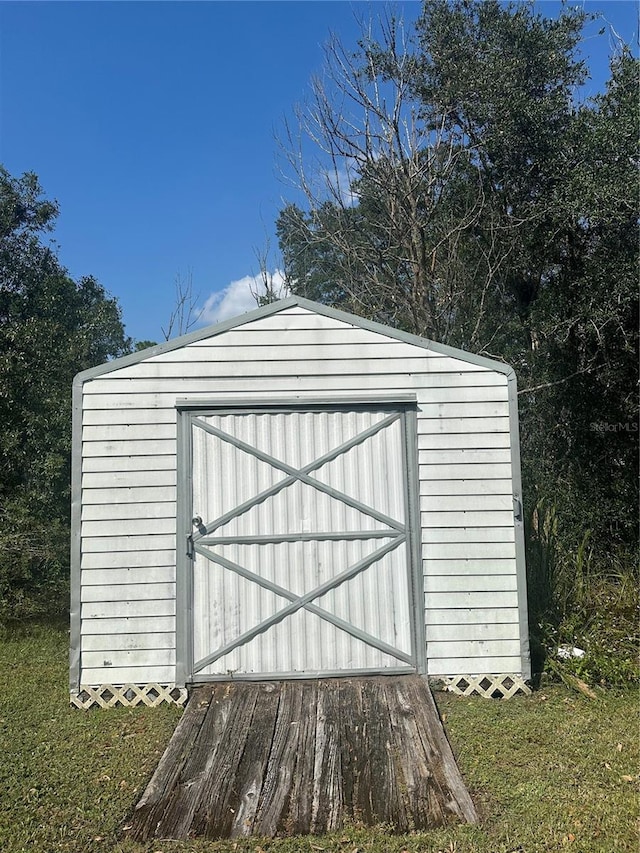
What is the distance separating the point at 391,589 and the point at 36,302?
782 centimetres

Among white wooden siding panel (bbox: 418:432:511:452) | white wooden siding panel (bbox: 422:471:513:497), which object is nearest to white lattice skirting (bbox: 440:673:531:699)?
white wooden siding panel (bbox: 422:471:513:497)

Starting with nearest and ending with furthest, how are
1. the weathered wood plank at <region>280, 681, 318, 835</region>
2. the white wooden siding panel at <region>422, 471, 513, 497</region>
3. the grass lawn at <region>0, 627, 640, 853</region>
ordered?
1. the grass lawn at <region>0, 627, 640, 853</region>
2. the weathered wood plank at <region>280, 681, 318, 835</region>
3. the white wooden siding panel at <region>422, 471, 513, 497</region>

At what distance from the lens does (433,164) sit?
9.78 m

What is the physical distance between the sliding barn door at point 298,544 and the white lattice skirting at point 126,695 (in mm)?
222

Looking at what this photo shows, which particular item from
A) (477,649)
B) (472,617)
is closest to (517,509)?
(472,617)

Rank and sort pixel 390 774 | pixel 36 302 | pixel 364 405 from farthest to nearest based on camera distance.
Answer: pixel 36 302 → pixel 364 405 → pixel 390 774

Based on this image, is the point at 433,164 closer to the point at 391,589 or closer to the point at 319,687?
the point at 391,589

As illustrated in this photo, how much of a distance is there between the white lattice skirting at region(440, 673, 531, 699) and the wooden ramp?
0.98ft

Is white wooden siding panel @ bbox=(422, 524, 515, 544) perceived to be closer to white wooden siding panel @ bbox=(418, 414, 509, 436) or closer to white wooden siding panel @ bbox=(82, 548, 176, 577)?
white wooden siding panel @ bbox=(418, 414, 509, 436)

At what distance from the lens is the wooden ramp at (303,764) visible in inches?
115

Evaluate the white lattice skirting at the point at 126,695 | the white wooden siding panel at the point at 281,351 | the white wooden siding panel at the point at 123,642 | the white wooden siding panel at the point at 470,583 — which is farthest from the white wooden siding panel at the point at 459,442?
the white lattice skirting at the point at 126,695

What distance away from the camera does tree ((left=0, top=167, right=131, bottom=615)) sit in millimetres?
7000

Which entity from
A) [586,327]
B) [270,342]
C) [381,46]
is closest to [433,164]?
[381,46]

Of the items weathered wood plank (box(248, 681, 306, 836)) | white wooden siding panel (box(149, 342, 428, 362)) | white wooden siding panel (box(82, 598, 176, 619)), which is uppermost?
white wooden siding panel (box(149, 342, 428, 362))
